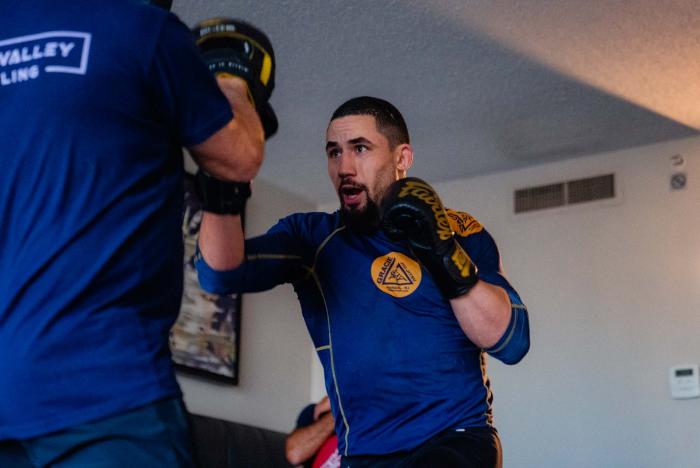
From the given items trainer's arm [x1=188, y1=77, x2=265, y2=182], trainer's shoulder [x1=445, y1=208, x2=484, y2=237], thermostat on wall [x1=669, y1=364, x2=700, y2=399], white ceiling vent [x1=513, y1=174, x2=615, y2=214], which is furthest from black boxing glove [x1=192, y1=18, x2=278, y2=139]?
white ceiling vent [x1=513, y1=174, x2=615, y2=214]

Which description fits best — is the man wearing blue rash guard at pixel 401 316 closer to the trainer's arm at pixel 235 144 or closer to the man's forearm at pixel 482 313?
the man's forearm at pixel 482 313

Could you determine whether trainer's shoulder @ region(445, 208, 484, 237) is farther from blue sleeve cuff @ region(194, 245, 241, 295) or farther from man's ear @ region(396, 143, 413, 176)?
blue sleeve cuff @ region(194, 245, 241, 295)

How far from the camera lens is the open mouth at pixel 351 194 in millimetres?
2629

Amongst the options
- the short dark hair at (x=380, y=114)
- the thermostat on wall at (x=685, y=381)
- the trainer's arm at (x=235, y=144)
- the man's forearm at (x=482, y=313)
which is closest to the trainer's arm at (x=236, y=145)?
the trainer's arm at (x=235, y=144)

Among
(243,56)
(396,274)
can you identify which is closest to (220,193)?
(243,56)

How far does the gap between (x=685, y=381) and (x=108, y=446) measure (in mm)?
4115

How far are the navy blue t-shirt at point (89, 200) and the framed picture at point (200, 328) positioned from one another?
351 centimetres

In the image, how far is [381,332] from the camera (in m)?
2.38

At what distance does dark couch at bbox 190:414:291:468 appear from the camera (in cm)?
443

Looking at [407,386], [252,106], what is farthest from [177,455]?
[407,386]

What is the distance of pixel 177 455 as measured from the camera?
1267 mm

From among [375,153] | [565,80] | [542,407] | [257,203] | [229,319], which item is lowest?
[542,407]

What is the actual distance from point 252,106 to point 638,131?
390cm

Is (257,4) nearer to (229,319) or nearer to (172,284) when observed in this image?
(229,319)
